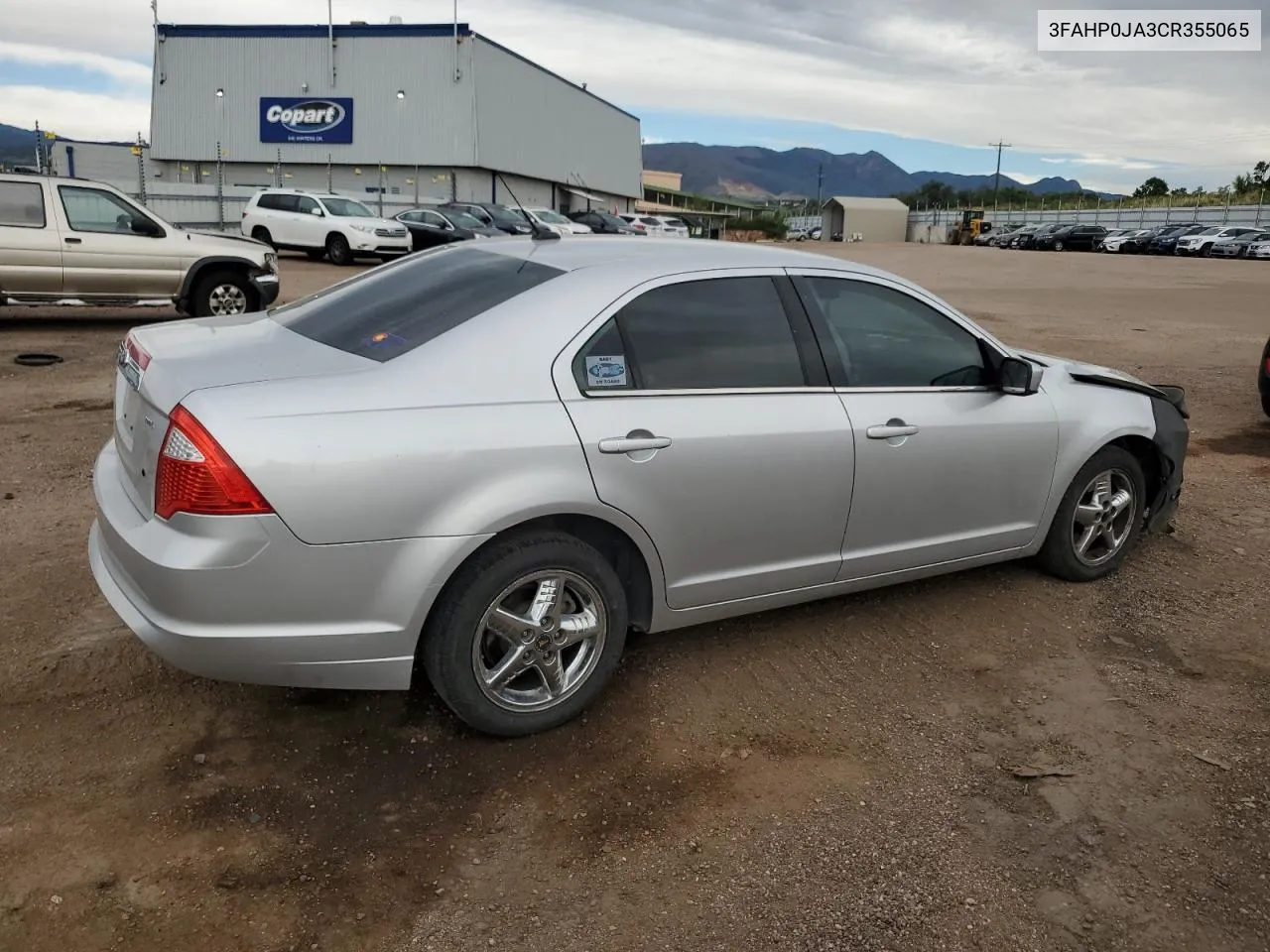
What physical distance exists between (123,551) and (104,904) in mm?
1035

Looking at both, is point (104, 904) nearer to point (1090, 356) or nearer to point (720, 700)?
point (720, 700)

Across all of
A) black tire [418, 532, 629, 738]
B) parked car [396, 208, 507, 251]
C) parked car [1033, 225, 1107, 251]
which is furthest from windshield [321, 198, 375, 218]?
parked car [1033, 225, 1107, 251]

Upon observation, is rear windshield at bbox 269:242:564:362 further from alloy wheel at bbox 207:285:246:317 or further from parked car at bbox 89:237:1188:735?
alloy wheel at bbox 207:285:246:317

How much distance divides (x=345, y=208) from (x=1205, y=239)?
1595 inches

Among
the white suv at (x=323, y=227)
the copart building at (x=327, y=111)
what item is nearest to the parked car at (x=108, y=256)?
the white suv at (x=323, y=227)

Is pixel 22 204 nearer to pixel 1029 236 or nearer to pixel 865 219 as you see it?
pixel 1029 236

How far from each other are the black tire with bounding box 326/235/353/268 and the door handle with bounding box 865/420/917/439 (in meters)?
22.4

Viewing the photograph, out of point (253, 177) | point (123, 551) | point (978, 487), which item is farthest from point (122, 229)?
point (253, 177)

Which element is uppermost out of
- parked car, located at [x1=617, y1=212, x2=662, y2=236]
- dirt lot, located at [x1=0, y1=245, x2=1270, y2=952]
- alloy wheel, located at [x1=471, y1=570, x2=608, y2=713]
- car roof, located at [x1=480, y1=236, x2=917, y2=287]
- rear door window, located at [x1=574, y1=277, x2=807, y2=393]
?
parked car, located at [x1=617, y1=212, x2=662, y2=236]

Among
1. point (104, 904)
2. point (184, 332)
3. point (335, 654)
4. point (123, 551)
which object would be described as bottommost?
point (104, 904)

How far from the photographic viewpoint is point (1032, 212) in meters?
79.8

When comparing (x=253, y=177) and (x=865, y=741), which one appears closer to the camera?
(x=865, y=741)

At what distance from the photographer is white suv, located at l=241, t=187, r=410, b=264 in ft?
79.6

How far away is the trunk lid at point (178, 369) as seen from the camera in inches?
120
